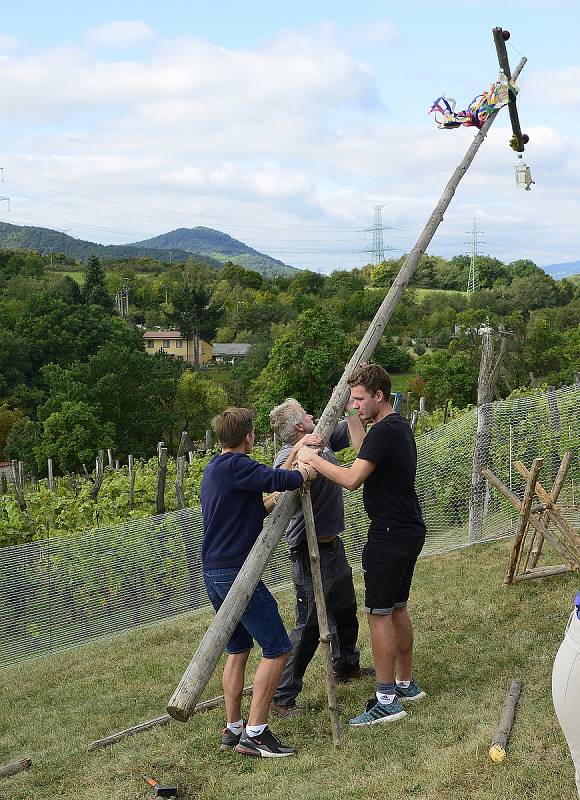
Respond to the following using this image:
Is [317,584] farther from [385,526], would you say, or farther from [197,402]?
[197,402]

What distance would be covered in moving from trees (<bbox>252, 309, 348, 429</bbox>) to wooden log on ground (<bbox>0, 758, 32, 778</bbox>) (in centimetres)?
4193

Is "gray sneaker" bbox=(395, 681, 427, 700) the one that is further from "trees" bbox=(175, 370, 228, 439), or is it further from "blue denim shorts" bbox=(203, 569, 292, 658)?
"trees" bbox=(175, 370, 228, 439)

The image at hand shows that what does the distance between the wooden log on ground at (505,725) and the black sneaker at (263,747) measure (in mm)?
1010

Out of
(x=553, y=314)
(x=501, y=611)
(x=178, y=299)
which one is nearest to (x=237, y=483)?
(x=501, y=611)

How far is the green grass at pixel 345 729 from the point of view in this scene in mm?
3889

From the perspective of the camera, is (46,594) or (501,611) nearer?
(501,611)

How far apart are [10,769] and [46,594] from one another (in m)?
2.65

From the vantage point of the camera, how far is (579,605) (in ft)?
8.97

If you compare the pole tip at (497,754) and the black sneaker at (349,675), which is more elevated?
the pole tip at (497,754)

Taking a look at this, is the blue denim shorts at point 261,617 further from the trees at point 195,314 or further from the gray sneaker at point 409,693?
the trees at point 195,314

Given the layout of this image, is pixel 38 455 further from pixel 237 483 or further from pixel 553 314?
pixel 237 483

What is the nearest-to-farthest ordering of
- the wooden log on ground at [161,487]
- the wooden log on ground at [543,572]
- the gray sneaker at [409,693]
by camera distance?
the gray sneaker at [409,693]
the wooden log on ground at [543,572]
the wooden log on ground at [161,487]

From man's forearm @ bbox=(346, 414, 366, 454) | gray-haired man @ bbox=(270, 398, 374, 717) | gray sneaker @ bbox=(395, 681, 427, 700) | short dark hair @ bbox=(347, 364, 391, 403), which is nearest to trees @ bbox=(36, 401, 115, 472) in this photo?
gray-haired man @ bbox=(270, 398, 374, 717)

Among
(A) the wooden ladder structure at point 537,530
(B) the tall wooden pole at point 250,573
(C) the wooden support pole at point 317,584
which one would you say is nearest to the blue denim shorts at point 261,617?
(B) the tall wooden pole at point 250,573
